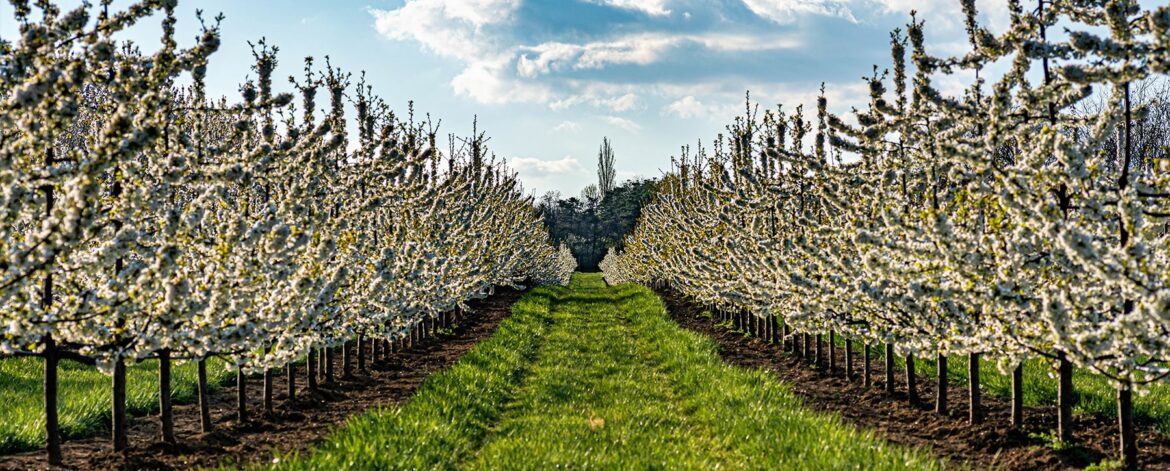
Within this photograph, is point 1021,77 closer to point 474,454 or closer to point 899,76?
point 899,76

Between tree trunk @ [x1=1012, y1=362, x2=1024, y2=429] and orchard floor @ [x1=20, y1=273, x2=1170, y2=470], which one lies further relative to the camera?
tree trunk @ [x1=1012, y1=362, x2=1024, y2=429]

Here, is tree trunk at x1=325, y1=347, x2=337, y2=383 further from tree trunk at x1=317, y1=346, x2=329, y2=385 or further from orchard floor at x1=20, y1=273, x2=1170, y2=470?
orchard floor at x1=20, y1=273, x2=1170, y2=470

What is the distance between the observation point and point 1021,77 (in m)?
7.30

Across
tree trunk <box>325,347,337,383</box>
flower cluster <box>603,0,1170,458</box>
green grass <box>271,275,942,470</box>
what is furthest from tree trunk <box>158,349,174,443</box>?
flower cluster <box>603,0,1170,458</box>

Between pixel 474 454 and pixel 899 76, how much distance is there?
765 centimetres

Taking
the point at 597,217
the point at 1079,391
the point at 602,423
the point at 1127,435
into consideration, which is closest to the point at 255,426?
the point at 602,423

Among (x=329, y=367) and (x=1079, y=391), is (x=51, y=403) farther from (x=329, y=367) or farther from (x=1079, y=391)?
(x=1079, y=391)

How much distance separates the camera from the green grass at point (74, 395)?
8.64 m

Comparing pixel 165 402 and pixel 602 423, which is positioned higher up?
pixel 165 402

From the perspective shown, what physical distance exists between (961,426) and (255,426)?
29.1 feet

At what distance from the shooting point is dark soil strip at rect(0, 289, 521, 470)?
774cm

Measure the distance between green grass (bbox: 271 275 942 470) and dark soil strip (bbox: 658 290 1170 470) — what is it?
66 centimetres

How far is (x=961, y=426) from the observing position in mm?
9258

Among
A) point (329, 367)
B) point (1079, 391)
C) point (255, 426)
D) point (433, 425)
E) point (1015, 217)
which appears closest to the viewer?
point (1015, 217)
